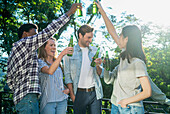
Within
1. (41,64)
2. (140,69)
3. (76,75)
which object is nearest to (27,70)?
(41,64)

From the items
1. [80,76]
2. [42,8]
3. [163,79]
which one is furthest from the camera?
[163,79]

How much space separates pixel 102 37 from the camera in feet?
50.6

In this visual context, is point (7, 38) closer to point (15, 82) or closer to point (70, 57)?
point (70, 57)

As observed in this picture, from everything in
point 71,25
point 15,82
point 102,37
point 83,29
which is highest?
point 71,25

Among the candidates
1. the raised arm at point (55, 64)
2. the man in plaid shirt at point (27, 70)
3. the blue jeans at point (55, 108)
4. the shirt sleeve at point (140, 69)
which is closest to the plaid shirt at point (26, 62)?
the man in plaid shirt at point (27, 70)

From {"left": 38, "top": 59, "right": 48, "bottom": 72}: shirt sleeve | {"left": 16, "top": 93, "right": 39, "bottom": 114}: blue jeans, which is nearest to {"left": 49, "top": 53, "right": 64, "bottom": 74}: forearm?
{"left": 38, "top": 59, "right": 48, "bottom": 72}: shirt sleeve

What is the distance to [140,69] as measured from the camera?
192 cm

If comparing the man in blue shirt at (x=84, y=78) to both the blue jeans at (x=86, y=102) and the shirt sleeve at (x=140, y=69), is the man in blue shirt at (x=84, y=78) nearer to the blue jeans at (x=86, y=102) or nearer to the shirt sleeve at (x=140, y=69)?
the blue jeans at (x=86, y=102)

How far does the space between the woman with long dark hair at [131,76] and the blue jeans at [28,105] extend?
0.97m

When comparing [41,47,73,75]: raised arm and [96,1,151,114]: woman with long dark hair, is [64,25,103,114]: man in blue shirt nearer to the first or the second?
[41,47,73,75]: raised arm

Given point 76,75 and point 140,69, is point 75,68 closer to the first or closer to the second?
point 76,75

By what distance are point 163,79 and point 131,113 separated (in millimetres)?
11365

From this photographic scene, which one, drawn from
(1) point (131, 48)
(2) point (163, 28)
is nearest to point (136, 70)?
(1) point (131, 48)

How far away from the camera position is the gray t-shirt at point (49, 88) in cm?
277
